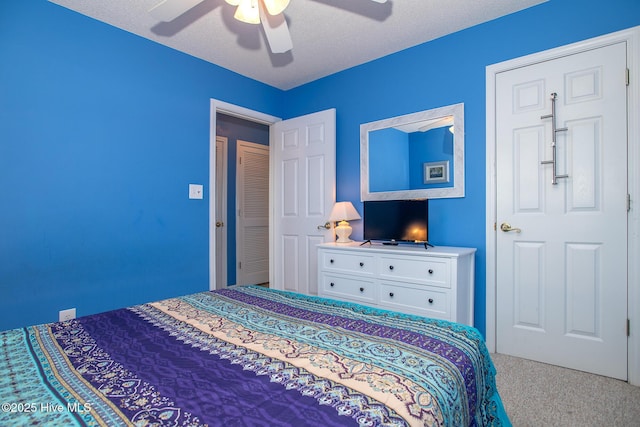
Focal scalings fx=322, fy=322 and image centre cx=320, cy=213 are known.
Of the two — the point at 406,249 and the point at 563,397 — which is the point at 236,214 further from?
the point at 563,397

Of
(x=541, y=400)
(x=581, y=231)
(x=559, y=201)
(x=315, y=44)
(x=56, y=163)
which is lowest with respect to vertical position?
(x=541, y=400)

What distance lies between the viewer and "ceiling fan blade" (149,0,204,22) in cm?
182

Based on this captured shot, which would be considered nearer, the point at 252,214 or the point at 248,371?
the point at 248,371

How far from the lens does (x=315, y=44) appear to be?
2967 millimetres

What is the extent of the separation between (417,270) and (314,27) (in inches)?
85.1

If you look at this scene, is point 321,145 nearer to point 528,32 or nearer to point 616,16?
point 528,32

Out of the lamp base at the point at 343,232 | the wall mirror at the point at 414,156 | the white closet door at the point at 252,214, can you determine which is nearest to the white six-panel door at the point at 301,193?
the lamp base at the point at 343,232

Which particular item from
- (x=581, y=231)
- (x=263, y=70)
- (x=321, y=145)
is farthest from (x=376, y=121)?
(x=581, y=231)

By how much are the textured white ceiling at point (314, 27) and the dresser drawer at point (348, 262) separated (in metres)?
1.94

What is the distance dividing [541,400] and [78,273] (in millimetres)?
3249

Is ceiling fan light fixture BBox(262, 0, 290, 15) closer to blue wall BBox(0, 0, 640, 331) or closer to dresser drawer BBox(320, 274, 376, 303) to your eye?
blue wall BBox(0, 0, 640, 331)

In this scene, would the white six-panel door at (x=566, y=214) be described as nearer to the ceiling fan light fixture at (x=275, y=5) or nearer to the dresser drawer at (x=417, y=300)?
the dresser drawer at (x=417, y=300)

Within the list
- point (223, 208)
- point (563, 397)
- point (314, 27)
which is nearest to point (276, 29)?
point (314, 27)

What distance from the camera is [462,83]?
9.07 feet
